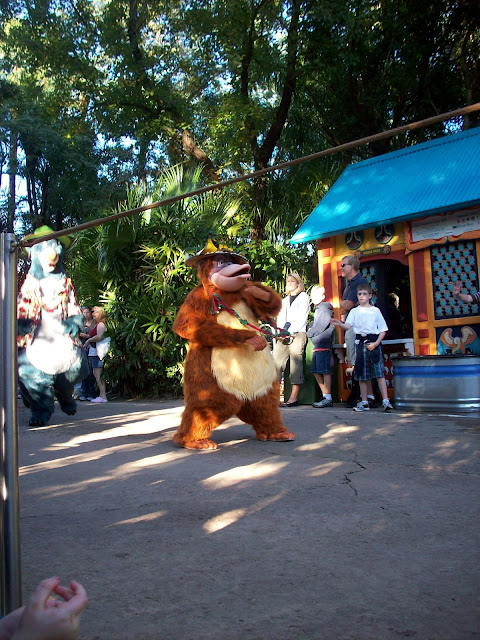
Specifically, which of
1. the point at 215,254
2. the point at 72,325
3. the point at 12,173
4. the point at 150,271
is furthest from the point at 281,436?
the point at 12,173

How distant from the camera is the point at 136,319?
1073cm

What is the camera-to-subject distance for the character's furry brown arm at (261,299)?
5.55 meters

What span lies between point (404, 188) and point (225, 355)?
5.90m

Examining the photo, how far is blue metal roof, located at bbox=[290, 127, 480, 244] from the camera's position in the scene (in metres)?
9.12

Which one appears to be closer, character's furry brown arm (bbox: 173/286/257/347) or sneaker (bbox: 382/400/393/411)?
character's furry brown arm (bbox: 173/286/257/347)

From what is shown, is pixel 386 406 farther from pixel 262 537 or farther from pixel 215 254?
pixel 262 537

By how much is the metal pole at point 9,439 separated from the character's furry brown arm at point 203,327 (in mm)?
3336

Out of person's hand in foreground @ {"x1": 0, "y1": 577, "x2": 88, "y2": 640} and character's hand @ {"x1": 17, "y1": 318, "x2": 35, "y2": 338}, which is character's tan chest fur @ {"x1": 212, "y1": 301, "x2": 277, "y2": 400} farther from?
person's hand in foreground @ {"x1": 0, "y1": 577, "x2": 88, "y2": 640}

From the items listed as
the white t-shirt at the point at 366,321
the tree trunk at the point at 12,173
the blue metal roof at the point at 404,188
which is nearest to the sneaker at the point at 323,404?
the white t-shirt at the point at 366,321

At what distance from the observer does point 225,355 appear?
526 cm

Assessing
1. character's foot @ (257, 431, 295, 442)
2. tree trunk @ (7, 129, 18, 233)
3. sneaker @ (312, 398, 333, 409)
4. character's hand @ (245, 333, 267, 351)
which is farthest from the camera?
tree trunk @ (7, 129, 18, 233)

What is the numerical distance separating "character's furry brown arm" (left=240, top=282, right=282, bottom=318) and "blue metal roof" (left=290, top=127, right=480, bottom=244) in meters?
4.28

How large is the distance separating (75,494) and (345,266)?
5.78m

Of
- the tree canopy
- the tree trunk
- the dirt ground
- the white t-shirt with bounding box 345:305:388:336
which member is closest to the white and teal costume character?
the dirt ground
